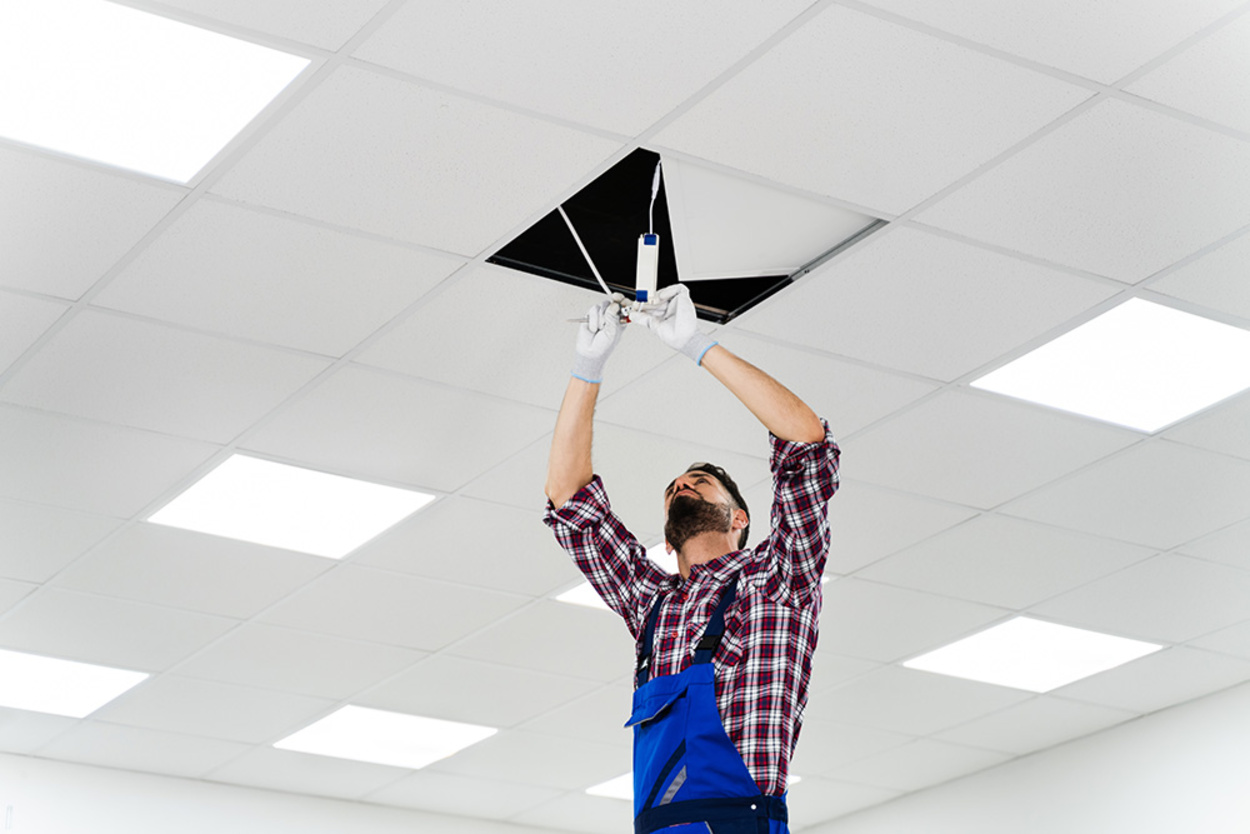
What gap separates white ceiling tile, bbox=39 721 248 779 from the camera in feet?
20.3

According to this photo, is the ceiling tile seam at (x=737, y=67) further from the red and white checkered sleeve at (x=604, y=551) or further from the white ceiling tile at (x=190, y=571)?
the white ceiling tile at (x=190, y=571)

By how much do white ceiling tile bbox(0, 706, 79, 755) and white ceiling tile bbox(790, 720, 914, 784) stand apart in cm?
297

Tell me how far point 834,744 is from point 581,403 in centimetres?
410

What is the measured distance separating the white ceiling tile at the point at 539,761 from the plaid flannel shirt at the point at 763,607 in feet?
12.4

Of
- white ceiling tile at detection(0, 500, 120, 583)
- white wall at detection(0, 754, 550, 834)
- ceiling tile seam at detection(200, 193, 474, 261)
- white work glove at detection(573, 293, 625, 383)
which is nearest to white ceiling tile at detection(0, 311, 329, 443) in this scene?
ceiling tile seam at detection(200, 193, 474, 261)

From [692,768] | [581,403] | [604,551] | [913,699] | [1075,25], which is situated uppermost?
[1075,25]

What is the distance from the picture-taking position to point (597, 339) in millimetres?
2658

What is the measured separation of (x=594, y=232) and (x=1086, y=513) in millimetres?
1975

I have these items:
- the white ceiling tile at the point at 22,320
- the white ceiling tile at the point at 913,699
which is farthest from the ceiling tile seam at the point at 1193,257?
the white ceiling tile at the point at 913,699

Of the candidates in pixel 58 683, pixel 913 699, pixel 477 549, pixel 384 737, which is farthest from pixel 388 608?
pixel 913 699

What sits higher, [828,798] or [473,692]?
[473,692]

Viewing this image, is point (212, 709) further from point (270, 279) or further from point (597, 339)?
point (597, 339)

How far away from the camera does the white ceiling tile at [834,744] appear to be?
20.4 ft

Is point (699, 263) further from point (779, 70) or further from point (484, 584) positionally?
point (484, 584)
